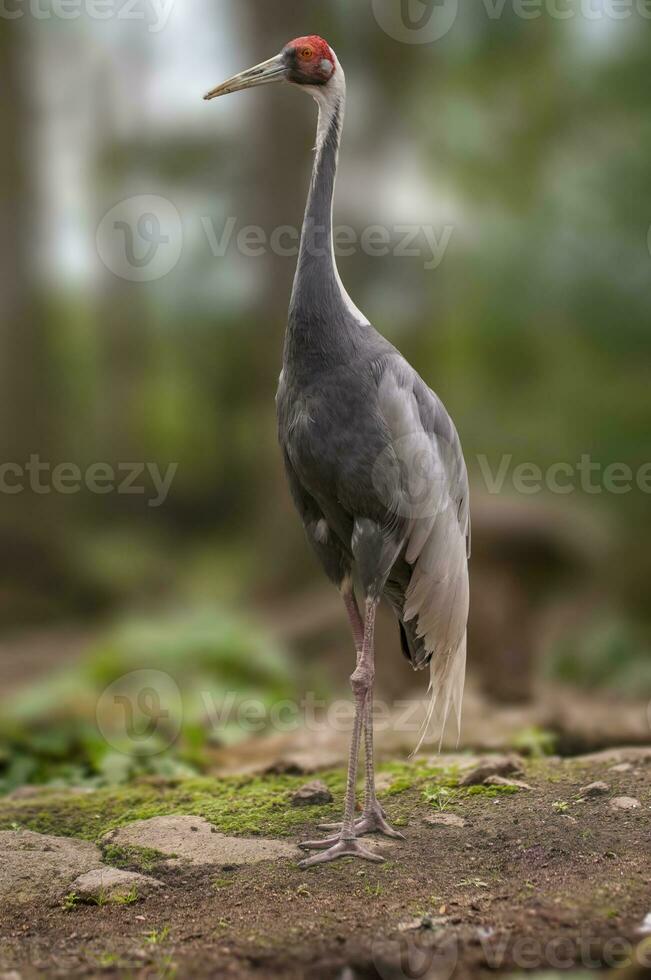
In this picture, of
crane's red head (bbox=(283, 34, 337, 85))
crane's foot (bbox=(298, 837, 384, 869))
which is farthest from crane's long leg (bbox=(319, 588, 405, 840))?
crane's red head (bbox=(283, 34, 337, 85))

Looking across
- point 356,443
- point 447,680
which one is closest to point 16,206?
point 356,443

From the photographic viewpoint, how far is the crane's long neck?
12.8 feet

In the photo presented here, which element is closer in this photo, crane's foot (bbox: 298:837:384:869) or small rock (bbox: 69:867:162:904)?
small rock (bbox: 69:867:162:904)

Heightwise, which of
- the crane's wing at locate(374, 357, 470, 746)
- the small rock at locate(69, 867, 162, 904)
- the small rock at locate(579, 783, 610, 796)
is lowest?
the small rock at locate(69, 867, 162, 904)

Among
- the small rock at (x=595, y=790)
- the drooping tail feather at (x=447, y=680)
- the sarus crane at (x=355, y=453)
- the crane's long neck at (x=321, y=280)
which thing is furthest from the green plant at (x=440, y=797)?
the crane's long neck at (x=321, y=280)

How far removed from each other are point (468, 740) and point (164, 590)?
22.2 ft

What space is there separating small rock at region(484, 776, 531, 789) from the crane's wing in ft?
1.06

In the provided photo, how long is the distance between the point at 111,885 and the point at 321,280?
7.56 ft

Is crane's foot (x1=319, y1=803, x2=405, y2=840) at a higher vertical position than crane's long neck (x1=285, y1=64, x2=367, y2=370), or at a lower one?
lower

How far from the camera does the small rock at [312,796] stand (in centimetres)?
448

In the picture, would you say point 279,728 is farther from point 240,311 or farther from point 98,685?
point 240,311

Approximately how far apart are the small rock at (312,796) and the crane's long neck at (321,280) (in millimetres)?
1904

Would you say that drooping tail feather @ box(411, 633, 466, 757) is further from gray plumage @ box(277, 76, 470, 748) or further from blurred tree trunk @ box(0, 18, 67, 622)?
blurred tree trunk @ box(0, 18, 67, 622)

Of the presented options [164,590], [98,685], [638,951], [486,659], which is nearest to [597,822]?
[638,951]
